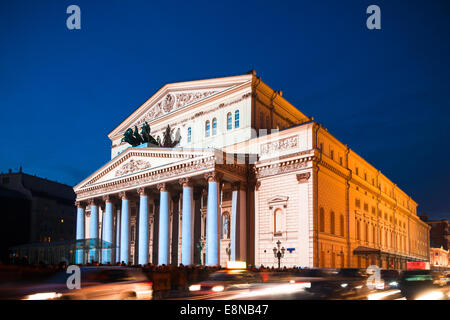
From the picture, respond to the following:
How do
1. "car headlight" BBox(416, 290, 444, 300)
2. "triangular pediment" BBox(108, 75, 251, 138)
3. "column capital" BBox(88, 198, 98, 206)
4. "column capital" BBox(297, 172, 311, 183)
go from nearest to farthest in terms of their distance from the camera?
1. "car headlight" BBox(416, 290, 444, 300)
2. "column capital" BBox(297, 172, 311, 183)
3. "triangular pediment" BBox(108, 75, 251, 138)
4. "column capital" BBox(88, 198, 98, 206)

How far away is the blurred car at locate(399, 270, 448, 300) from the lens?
2119 centimetres

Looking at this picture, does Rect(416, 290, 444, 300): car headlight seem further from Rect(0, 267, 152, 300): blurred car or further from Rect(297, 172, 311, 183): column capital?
Rect(297, 172, 311, 183): column capital

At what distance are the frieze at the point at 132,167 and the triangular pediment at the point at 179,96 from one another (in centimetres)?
938

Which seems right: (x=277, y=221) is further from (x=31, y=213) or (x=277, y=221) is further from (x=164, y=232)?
(x=31, y=213)

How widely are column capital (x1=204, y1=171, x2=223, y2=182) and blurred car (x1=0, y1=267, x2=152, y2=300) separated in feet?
79.9

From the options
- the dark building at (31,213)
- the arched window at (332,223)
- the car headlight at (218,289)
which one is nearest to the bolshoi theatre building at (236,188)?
the arched window at (332,223)

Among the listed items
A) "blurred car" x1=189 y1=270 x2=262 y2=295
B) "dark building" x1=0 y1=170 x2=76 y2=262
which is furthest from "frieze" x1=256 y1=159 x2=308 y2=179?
"dark building" x1=0 y1=170 x2=76 y2=262

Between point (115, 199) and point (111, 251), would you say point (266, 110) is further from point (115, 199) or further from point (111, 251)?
point (111, 251)

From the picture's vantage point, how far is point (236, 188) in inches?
1853

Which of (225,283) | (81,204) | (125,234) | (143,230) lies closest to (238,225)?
(143,230)

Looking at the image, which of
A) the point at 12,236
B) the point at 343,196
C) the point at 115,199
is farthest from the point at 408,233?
the point at 12,236

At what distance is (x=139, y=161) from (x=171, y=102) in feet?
35.9

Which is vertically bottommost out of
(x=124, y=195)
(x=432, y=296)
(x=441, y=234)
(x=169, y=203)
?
(x=441, y=234)

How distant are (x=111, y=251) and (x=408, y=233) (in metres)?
53.6
